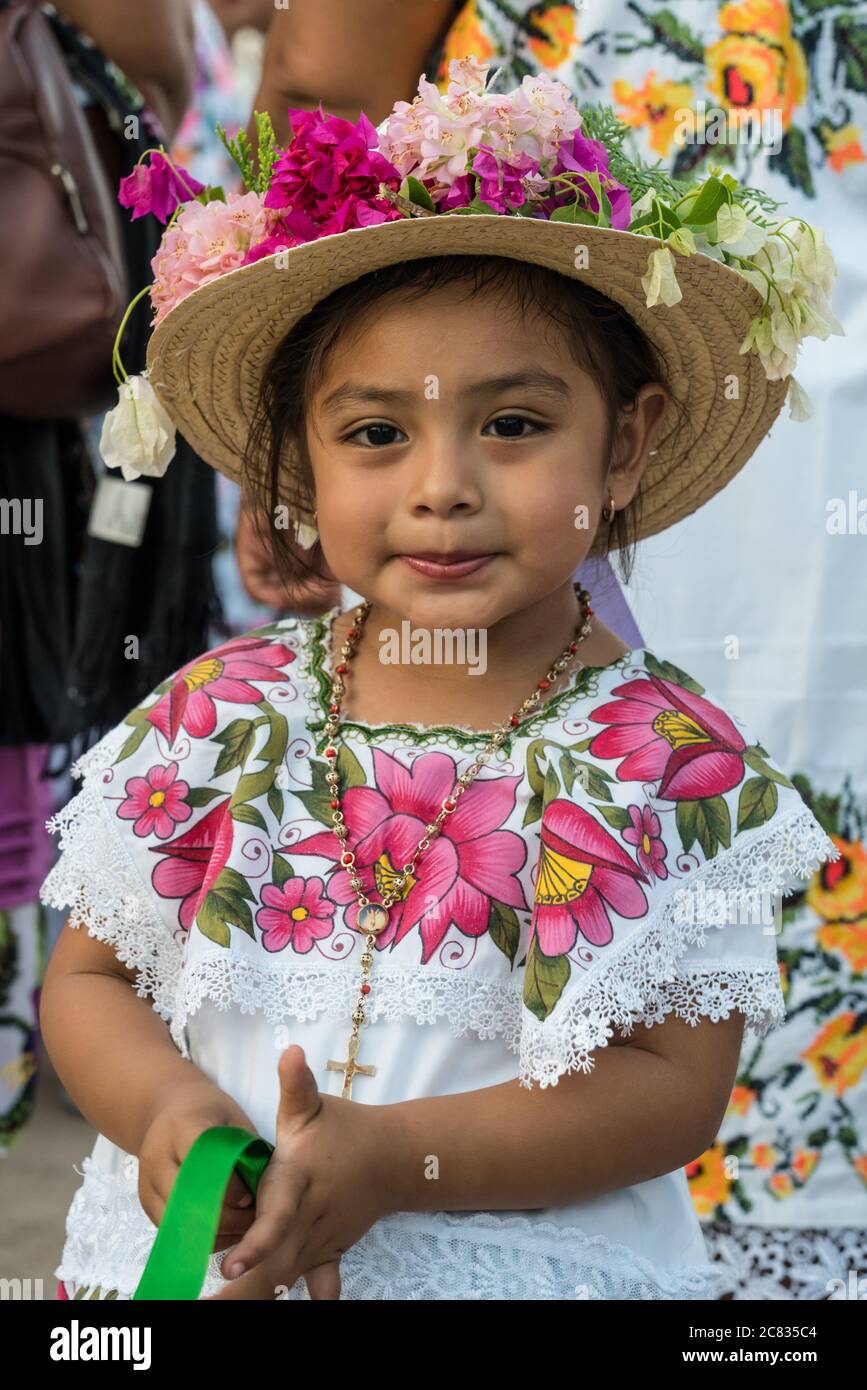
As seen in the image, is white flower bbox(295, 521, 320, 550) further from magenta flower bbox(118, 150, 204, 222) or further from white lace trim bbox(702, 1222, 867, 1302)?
white lace trim bbox(702, 1222, 867, 1302)

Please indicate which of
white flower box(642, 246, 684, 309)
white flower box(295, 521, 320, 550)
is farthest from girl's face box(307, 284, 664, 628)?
white flower box(295, 521, 320, 550)

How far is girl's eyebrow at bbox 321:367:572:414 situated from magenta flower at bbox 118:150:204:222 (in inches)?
11.9

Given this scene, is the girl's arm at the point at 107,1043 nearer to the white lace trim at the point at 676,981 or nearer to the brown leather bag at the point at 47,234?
the white lace trim at the point at 676,981

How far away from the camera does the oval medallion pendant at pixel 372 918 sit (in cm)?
152

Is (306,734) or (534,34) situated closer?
(306,734)

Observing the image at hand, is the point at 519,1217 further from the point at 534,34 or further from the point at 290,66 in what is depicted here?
the point at 534,34

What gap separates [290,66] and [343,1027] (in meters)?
1.47

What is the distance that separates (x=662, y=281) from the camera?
4.86 ft

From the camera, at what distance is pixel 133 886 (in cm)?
161

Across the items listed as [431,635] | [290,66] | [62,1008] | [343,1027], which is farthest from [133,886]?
[290,66]

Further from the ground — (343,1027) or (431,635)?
(431,635)
